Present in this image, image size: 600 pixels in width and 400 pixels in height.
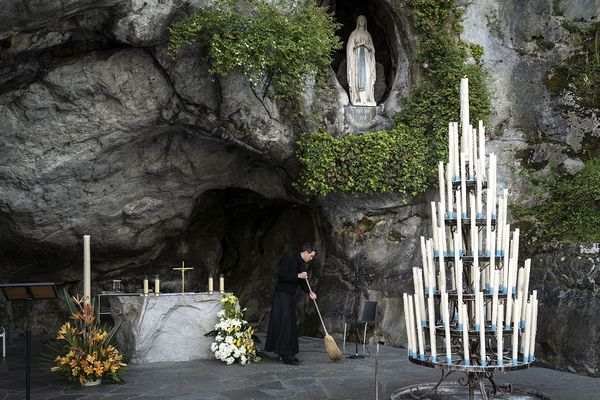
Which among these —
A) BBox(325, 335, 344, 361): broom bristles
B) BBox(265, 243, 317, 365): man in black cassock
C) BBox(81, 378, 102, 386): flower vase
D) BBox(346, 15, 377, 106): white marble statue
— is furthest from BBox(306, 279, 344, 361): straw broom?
BBox(346, 15, 377, 106): white marble statue

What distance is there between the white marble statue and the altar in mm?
4497

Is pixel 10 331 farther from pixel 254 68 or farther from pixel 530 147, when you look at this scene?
pixel 530 147

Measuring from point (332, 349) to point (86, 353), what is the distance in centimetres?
359

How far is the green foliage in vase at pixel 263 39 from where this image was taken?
10.4 meters

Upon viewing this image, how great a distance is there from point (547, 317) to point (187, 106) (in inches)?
254

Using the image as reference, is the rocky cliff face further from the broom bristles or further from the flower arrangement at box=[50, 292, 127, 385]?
the flower arrangement at box=[50, 292, 127, 385]

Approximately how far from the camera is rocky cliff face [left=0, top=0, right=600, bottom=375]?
10367 millimetres

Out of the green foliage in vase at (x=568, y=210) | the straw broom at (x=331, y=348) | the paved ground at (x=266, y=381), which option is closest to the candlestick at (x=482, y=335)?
the paved ground at (x=266, y=381)

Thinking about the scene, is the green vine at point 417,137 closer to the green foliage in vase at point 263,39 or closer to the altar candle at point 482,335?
the green foliage in vase at point 263,39

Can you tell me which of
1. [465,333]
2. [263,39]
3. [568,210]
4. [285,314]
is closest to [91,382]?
[285,314]

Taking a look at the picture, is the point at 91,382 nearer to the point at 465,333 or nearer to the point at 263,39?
the point at 465,333

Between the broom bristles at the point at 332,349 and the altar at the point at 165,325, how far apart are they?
1.78 metres

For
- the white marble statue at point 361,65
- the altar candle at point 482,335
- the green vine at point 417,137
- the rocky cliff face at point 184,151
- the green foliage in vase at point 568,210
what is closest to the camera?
the altar candle at point 482,335

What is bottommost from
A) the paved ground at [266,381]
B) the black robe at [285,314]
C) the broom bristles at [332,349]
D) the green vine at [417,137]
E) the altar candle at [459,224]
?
the paved ground at [266,381]
